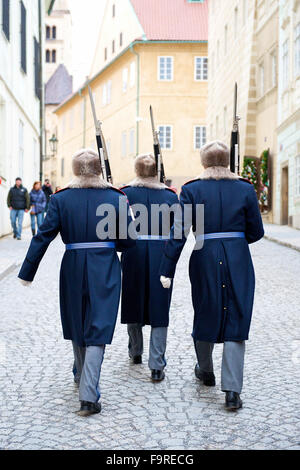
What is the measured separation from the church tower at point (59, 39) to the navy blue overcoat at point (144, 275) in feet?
279

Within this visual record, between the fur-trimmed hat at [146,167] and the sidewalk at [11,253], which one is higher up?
the fur-trimmed hat at [146,167]

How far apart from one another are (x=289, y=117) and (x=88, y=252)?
20.3m

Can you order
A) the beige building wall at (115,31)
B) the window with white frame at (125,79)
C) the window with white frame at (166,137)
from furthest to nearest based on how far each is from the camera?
1. the window with white frame at (125,79)
2. the beige building wall at (115,31)
3. the window with white frame at (166,137)

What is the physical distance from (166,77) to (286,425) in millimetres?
43654

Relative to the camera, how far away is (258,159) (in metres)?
28.8

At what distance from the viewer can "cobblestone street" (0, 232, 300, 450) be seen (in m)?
4.11

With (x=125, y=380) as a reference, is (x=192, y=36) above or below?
above

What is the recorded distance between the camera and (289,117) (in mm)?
24203

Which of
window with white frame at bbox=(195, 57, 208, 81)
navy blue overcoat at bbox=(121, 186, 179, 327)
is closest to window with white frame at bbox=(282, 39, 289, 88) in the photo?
navy blue overcoat at bbox=(121, 186, 179, 327)

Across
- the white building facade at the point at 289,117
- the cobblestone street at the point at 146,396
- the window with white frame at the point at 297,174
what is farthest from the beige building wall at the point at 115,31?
the cobblestone street at the point at 146,396

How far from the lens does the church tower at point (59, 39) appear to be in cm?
8856

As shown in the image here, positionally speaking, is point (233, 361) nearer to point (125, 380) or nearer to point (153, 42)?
point (125, 380)

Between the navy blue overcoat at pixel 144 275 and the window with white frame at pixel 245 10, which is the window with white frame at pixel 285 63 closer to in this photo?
the window with white frame at pixel 245 10
